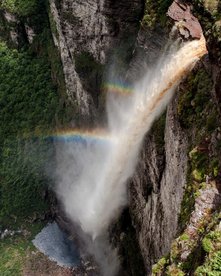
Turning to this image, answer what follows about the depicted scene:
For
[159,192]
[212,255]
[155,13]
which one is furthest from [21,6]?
[212,255]

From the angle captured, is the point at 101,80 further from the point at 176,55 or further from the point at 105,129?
the point at 176,55

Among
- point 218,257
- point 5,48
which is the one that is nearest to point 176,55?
point 218,257

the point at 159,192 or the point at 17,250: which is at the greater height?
the point at 159,192

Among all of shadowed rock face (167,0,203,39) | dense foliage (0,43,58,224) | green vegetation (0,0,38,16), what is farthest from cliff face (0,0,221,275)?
dense foliage (0,43,58,224)

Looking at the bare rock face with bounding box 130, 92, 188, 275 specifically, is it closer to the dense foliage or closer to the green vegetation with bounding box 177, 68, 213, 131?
the green vegetation with bounding box 177, 68, 213, 131

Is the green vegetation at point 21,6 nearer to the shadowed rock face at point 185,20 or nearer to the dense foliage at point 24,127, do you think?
the dense foliage at point 24,127

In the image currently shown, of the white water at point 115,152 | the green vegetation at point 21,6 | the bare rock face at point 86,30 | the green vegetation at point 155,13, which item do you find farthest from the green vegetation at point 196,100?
the green vegetation at point 21,6

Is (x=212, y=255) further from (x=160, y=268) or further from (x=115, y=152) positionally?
(x=115, y=152)
